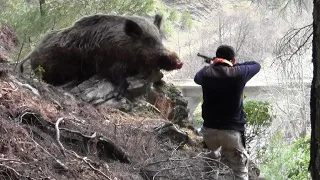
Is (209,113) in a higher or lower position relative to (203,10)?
lower

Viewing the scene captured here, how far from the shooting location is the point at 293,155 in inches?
304

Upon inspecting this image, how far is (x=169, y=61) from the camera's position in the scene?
17.7ft

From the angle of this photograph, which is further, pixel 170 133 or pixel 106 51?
pixel 106 51

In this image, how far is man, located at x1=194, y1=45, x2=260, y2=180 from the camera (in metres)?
3.68

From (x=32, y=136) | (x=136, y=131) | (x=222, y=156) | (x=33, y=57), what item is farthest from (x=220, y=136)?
(x=33, y=57)

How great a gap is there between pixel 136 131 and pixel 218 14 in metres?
11.6

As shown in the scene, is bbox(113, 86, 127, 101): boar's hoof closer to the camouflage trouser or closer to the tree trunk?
the camouflage trouser

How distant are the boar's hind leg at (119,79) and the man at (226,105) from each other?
1702 millimetres

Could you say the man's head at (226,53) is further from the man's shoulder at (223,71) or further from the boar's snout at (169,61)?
the boar's snout at (169,61)

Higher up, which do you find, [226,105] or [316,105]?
[316,105]

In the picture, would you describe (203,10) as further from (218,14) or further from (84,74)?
(84,74)

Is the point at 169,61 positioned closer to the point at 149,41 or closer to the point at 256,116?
the point at 149,41

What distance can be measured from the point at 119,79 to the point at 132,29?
0.58 m

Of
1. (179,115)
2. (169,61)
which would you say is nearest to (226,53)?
(169,61)
